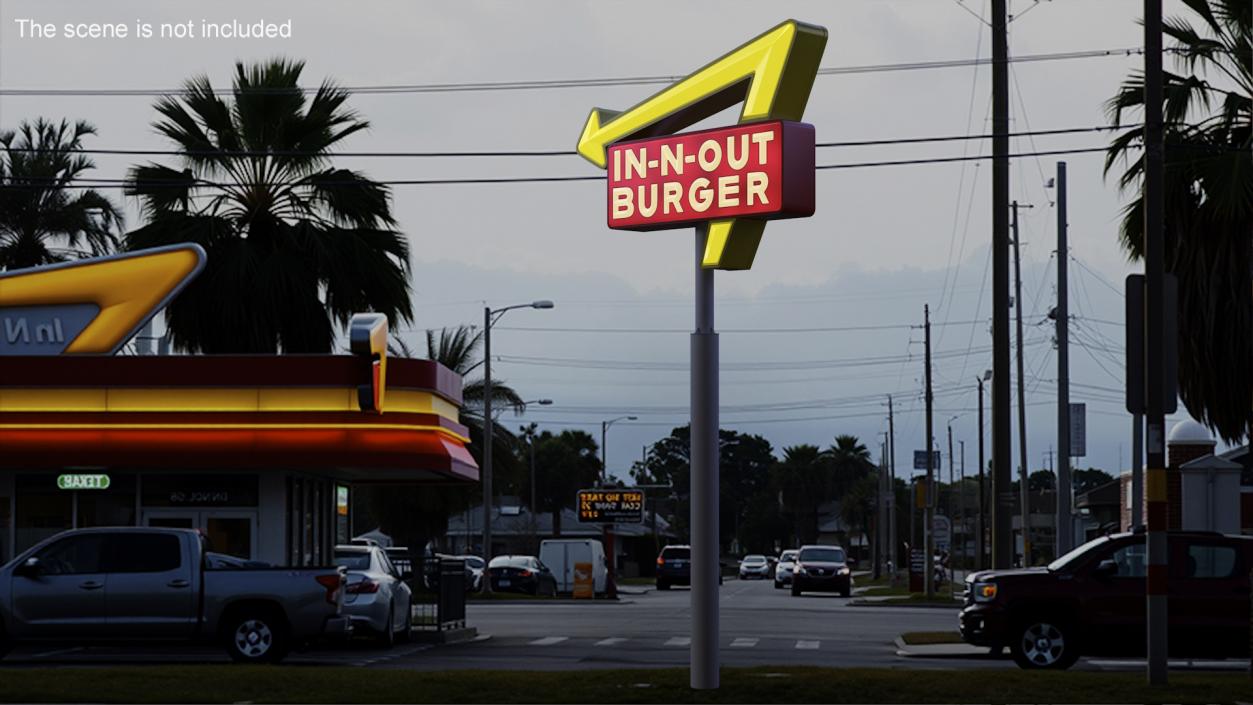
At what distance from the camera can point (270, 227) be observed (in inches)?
1337

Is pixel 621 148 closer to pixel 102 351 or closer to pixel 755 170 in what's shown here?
pixel 755 170

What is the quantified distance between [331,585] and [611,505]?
44.1 meters

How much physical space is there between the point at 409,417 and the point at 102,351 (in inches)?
206

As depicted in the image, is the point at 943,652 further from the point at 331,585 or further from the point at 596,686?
the point at 596,686

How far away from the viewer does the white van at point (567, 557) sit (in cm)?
5850

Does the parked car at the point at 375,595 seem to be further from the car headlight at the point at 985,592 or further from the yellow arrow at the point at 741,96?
the yellow arrow at the point at 741,96

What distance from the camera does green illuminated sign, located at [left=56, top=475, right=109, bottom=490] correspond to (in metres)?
28.3

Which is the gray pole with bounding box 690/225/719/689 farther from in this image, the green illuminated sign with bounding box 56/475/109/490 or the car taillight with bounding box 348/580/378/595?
the green illuminated sign with bounding box 56/475/109/490

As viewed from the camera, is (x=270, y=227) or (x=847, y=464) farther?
(x=847, y=464)

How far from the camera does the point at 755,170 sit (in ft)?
56.1

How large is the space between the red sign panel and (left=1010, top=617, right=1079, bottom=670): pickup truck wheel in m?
7.75

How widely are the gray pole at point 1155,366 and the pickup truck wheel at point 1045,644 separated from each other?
4429mm

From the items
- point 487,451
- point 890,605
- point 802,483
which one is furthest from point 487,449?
point 802,483

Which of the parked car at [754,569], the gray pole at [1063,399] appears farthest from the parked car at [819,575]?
→ the parked car at [754,569]
